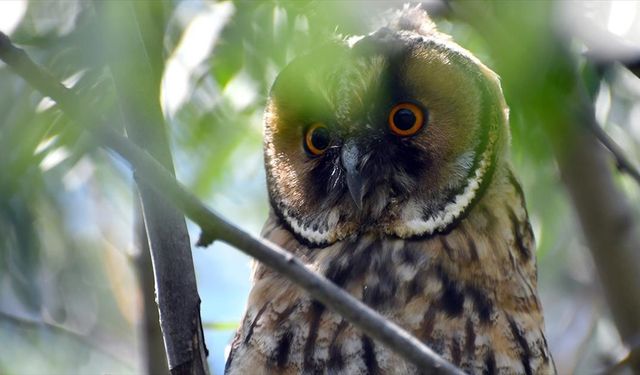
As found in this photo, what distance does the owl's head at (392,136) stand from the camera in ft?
9.68

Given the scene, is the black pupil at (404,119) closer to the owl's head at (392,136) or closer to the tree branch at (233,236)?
the owl's head at (392,136)

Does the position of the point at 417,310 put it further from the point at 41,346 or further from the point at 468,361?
the point at 41,346

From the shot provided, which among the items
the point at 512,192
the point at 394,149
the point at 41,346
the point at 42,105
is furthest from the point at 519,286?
the point at 41,346

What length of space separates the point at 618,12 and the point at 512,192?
1.92 ft

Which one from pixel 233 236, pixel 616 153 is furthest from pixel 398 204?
pixel 233 236

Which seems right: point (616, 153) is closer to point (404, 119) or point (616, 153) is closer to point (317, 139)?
point (404, 119)

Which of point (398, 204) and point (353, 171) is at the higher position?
point (353, 171)

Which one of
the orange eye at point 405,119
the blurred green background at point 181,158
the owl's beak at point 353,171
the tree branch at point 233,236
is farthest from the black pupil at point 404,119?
the tree branch at point 233,236

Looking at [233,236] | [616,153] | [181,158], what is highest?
[233,236]

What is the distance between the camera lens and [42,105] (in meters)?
2.89

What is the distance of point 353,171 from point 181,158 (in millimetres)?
889

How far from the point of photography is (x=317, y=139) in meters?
3.03

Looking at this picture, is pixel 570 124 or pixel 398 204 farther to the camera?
pixel 570 124

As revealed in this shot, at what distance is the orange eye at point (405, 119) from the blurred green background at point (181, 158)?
249mm
